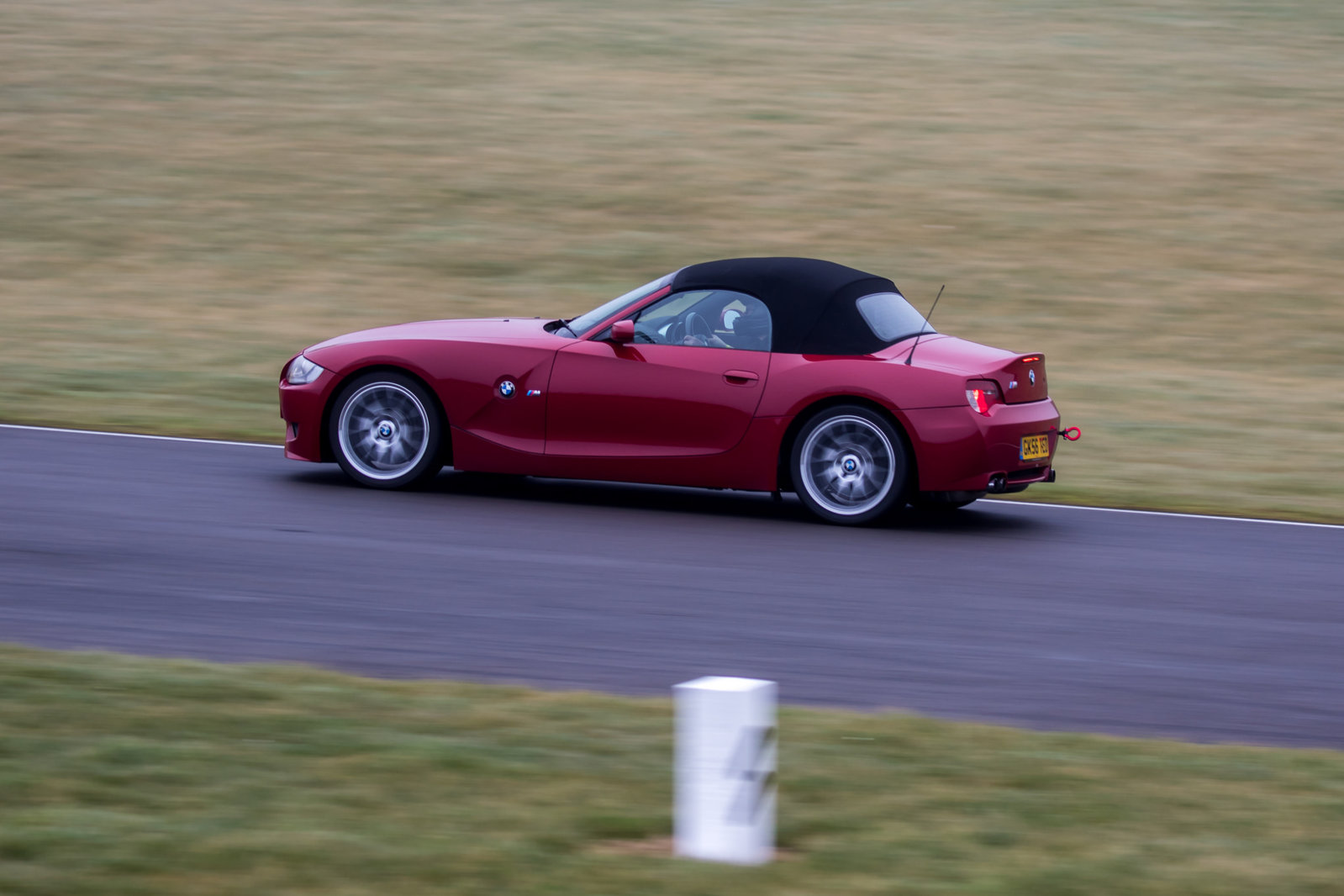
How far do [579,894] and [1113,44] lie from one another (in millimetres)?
26922

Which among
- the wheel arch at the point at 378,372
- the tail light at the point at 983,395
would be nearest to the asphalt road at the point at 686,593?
the wheel arch at the point at 378,372

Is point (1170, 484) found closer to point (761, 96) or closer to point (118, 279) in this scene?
point (118, 279)

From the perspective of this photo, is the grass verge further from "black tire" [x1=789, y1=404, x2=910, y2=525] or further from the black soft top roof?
the black soft top roof

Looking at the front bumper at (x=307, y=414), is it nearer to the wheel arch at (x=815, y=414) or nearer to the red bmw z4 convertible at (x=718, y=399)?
the red bmw z4 convertible at (x=718, y=399)

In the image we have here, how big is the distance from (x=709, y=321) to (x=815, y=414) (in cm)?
86

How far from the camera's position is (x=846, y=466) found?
9.76 meters

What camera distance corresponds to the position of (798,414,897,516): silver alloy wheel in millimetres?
9695

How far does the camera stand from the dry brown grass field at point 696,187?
14.8 metres

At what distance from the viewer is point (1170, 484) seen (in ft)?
38.0

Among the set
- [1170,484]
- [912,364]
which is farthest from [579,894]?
[1170,484]

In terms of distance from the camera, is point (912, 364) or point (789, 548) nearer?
point (789, 548)

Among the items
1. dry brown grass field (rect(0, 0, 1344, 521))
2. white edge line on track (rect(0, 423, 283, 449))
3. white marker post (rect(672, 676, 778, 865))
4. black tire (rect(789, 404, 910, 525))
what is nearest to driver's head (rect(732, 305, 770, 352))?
black tire (rect(789, 404, 910, 525))

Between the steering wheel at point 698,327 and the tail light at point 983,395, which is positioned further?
the steering wheel at point 698,327

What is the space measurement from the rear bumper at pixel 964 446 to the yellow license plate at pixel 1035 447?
0.18ft
